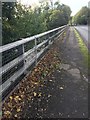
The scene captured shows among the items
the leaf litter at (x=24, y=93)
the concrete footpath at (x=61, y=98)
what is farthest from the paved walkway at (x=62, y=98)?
the leaf litter at (x=24, y=93)

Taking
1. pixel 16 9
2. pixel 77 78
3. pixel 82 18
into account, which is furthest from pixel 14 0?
pixel 82 18

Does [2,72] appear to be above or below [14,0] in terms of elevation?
below

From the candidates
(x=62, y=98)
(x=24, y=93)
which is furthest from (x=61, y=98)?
(x=24, y=93)

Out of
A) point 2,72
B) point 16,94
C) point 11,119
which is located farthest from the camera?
point 16,94

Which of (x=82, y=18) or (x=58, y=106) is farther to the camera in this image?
(x=82, y=18)

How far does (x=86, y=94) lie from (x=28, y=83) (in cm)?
159

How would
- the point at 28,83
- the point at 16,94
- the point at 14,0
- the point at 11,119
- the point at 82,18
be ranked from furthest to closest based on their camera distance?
the point at 82,18 < the point at 14,0 < the point at 28,83 < the point at 16,94 < the point at 11,119

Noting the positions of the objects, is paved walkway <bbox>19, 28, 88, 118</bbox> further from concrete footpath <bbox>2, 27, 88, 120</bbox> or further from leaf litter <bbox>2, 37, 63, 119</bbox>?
leaf litter <bbox>2, 37, 63, 119</bbox>

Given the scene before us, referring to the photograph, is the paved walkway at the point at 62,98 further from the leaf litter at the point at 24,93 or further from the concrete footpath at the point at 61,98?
the leaf litter at the point at 24,93

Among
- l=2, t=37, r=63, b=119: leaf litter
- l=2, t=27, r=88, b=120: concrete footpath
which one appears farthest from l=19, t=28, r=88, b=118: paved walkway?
l=2, t=37, r=63, b=119: leaf litter

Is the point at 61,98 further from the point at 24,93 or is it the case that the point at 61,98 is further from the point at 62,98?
the point at 24,93

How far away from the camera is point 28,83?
21.8 feet

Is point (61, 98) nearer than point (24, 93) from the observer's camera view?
Yes

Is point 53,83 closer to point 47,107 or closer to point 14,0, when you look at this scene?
point 47,107
